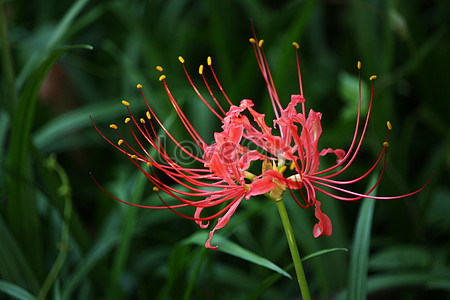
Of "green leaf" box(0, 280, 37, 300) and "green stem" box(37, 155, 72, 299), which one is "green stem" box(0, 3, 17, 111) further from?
"green leaf" box(0, 280, 37, 300)

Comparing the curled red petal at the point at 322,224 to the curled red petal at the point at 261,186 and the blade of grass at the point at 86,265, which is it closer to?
the curled red petal at the point at 261,186

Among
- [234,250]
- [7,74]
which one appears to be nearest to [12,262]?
[7,74]

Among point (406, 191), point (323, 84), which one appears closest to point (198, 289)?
point (406, 191)

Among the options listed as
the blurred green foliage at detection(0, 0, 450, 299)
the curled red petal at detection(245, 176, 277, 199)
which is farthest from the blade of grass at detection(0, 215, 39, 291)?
the curled red petal at detection(245, 176, 277, 199)

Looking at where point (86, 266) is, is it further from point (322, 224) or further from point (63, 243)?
point (322, 224)

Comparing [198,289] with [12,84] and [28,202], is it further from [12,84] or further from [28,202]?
[12,84]

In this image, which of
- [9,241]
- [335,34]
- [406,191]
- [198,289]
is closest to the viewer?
[9,241]
